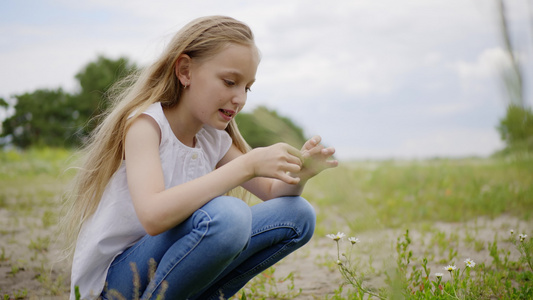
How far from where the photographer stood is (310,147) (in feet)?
6.57

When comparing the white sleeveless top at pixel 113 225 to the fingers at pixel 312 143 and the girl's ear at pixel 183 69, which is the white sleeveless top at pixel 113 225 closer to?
the girl's ear at pixel 183 69

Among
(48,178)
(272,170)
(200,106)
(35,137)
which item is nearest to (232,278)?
(272,170)

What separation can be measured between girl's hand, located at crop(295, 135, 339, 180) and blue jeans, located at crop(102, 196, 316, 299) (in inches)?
12.1

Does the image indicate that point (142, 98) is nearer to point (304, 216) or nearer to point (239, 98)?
point (239, 98)

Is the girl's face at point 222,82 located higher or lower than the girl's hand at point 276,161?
higher

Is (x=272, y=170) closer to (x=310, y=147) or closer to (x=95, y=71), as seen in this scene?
(x=310, y=147)

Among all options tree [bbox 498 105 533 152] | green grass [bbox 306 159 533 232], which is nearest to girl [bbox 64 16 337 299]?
tree [bbox 498 105 533 152]

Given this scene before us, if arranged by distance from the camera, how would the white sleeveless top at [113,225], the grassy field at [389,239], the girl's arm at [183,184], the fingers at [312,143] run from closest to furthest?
the grassy field at [389,239]
the girl's arm at [183,184]
the fingers at [312,143]
the white sleeveless top at [113,225]

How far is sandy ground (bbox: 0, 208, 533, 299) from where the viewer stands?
2.82 metres

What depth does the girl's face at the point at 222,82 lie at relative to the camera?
84.4 inches

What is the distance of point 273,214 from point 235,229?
0.38 m

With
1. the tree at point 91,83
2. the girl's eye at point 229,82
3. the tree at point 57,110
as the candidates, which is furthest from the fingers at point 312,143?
the tree at point 91,83

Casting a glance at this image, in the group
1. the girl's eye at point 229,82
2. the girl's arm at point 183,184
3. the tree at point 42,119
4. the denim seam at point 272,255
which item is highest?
the girl's eye at point 229,82

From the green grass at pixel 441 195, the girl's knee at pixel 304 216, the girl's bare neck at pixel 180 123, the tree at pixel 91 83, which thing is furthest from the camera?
the tree at pixel 91 83
